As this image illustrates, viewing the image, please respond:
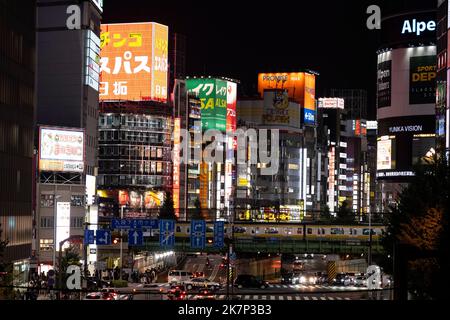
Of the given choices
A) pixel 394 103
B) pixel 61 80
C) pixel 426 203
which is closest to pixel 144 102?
pixel 394 103

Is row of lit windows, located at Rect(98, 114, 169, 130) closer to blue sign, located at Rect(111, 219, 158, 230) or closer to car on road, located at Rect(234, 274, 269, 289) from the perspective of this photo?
car on road, located at Rect(234, 274, 269, 289)

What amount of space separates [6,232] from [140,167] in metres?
105

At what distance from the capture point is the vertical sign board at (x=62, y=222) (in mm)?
100375

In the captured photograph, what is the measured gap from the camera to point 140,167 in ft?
571

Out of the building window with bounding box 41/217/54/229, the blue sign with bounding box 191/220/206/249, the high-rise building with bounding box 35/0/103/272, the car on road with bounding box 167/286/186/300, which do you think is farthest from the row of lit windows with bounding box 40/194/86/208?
the car on road with bounding box 167/286/186/300

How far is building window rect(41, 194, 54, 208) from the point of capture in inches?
4082

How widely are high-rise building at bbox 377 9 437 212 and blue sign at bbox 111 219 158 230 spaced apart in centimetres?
9519

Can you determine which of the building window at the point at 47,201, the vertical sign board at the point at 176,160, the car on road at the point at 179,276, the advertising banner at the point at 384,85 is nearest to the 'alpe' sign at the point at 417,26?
the advertising banner at the point at 384,85

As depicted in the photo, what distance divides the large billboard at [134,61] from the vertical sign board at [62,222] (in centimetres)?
7042

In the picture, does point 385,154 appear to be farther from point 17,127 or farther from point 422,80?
point 17,127

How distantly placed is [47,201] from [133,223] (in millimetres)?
24662

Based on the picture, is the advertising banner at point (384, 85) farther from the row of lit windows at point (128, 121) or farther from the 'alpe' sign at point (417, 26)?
the row of lit windows at point (128, 121)

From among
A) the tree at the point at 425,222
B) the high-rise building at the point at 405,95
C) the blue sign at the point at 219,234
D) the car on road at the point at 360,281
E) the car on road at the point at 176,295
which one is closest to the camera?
the tree at the point at 425,222

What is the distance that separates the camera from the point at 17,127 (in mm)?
72688
